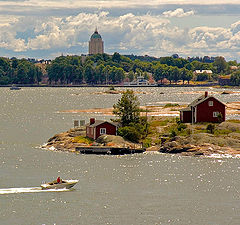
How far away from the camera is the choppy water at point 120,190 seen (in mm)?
55406

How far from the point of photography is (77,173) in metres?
72.6

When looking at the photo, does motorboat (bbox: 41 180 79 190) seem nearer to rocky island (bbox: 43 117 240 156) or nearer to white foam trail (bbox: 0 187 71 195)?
white foam trail (bbox: 0 187 71 195)

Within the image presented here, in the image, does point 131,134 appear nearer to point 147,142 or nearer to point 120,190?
point 147,142

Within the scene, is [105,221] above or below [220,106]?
below

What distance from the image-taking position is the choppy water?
55.4 meters

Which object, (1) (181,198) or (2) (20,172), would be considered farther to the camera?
(2) (20,172)

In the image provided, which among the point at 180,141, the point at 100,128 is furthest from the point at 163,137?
the point at 100,128

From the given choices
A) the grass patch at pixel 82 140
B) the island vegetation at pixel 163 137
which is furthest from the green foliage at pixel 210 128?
the grass patch at pixel 82 140

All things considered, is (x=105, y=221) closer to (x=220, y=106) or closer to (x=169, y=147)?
(x=169, y=147)

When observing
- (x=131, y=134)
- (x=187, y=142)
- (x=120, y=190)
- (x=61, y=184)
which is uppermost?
(x=131, y=134)

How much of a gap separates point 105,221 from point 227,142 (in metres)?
34.2

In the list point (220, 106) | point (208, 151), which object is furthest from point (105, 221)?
point (220, 106)

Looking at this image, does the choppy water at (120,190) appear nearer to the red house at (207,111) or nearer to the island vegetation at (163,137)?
the island vegetation at (163,137)

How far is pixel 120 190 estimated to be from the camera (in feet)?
213
